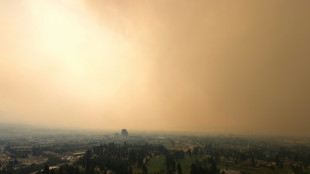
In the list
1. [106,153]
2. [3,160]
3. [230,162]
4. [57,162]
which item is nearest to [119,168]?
[106,153]

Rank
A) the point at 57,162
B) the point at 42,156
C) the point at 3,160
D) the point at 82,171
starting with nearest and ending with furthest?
1. the point at 82,171
2. the point at 57,162
3. the point at 3,160
4. the point at 42,156

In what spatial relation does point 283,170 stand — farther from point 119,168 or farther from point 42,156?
point 42,156

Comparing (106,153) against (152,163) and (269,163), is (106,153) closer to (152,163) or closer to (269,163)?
(152,163)

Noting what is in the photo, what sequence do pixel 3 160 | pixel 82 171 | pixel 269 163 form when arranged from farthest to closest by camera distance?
pixel 3 160 → pixel 269 163 → pixel 82 171

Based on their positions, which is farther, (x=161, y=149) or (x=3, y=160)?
(x=161, y=149)

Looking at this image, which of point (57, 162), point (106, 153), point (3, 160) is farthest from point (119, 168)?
point (3, 160)

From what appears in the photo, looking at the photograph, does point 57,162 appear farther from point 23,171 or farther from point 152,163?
point 152,163

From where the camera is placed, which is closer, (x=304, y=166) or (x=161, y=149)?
(x=304, y=166)

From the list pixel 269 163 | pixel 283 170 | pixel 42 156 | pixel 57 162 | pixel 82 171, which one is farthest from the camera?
pixel 42 156

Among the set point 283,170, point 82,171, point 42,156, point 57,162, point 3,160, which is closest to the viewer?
point 82,171
